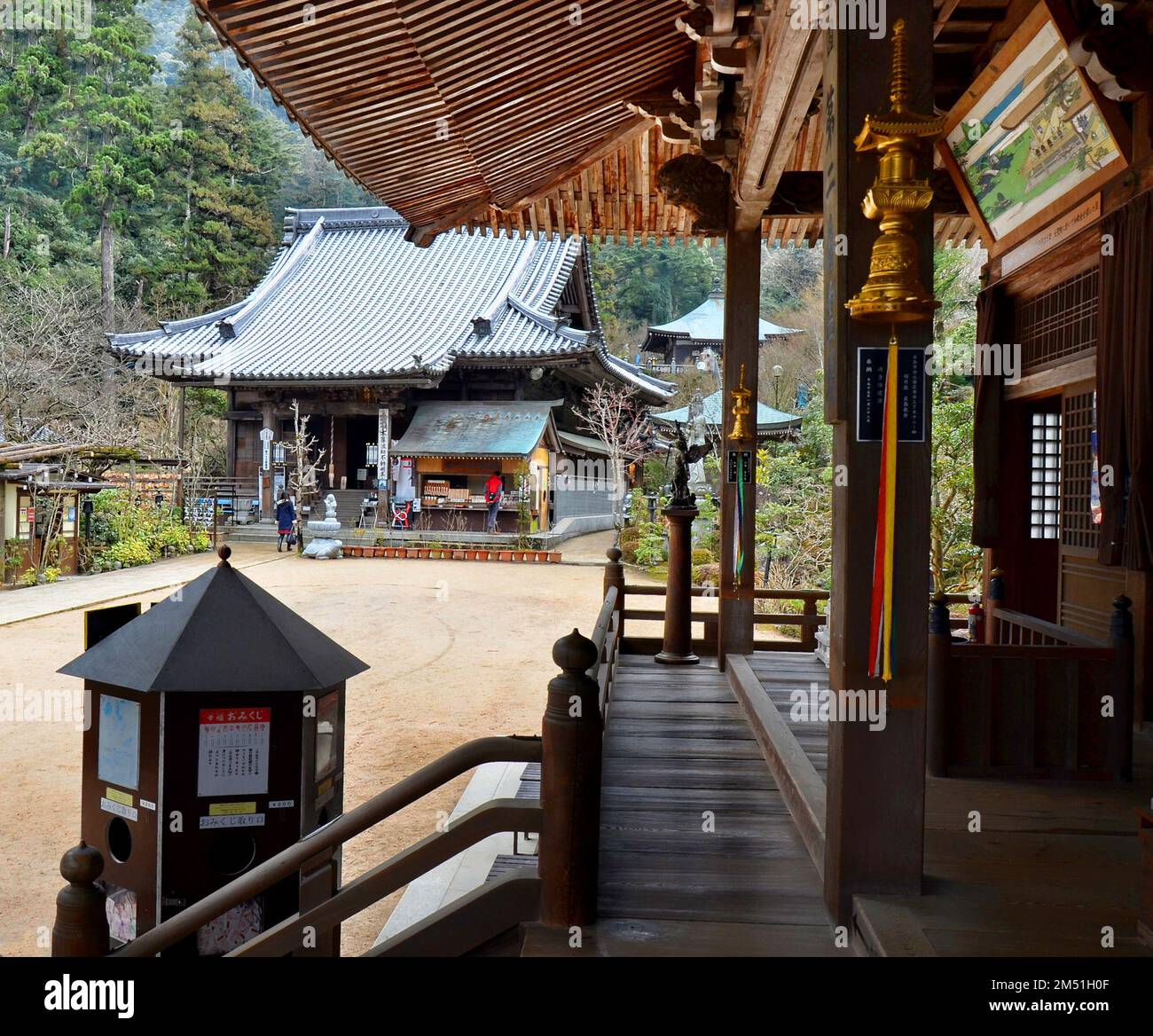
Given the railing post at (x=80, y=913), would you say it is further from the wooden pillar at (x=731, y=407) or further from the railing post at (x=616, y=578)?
the wooden pillar at (x=731, y=407)

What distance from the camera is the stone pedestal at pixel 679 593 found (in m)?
6.59

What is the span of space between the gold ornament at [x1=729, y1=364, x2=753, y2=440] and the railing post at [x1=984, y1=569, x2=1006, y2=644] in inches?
76.5

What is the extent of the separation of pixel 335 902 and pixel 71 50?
136ft

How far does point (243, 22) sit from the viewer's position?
3.65m

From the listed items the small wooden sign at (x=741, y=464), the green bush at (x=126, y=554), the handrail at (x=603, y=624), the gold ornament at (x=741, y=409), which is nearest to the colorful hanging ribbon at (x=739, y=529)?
the small wooden sign at (x=741, y=464)

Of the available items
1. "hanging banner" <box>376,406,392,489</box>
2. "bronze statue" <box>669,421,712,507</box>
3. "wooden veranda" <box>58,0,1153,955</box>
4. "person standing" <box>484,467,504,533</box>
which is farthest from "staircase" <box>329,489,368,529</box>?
"bronze statue" <box>669,421,712,507</box>

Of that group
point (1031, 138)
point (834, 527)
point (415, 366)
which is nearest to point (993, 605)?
point (1031, 138)

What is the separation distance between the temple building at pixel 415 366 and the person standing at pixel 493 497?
31 centimetres

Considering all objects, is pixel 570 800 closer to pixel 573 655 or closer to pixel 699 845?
pixel 573 655

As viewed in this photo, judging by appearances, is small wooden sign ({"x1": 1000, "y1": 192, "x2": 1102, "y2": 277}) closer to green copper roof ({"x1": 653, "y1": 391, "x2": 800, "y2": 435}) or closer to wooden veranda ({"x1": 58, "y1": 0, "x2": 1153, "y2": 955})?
wooden veranda ({"x1": 58, "y1": 0, "x2": 1153, "y2": 955})

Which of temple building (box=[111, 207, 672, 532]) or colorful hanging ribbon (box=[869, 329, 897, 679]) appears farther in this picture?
temple building (box=[111, 207, 672, 532])

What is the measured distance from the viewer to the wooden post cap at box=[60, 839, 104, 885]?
2.55 metres

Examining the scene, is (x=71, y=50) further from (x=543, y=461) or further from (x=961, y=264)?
(x=961, y=264)
